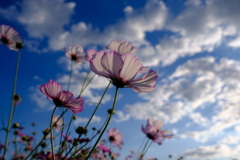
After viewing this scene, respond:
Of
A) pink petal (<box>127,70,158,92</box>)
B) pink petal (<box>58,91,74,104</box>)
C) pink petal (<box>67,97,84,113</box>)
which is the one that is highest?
pink petal (<box>127,70,158,92</box>)

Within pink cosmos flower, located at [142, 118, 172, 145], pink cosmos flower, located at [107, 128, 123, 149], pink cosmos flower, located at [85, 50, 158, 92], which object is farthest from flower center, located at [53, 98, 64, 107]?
pink cosmos flower, located at [107, 128, 123, 149]

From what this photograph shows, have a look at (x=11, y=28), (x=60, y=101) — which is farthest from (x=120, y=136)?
(x=60, y=101)

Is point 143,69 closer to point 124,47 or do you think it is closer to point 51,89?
point 124,47

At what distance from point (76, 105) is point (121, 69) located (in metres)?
0.18

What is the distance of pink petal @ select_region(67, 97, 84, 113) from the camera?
2.11 feet

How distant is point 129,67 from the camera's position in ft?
1.96

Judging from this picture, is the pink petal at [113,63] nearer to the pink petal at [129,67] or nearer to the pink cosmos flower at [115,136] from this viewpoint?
the pink petal at [129,67]

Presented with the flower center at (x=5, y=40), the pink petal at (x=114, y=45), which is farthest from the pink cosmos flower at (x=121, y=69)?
the flower center at (x=5, y=40)

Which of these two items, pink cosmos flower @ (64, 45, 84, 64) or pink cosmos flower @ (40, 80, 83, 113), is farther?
pink cosmos flower @ (64, 45, 84, 64)

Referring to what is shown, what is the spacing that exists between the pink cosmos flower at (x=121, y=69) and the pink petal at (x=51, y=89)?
157 millimetres

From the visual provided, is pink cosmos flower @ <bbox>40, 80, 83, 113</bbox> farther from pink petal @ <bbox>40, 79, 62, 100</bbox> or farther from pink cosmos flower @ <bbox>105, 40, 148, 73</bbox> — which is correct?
pink cosmos flower @ <bbox>105, 40, 148, 73</bbox>

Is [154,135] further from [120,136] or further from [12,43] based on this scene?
[12,43]

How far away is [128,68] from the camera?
60 centimetres

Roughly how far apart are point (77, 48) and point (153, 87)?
3.80 feet
